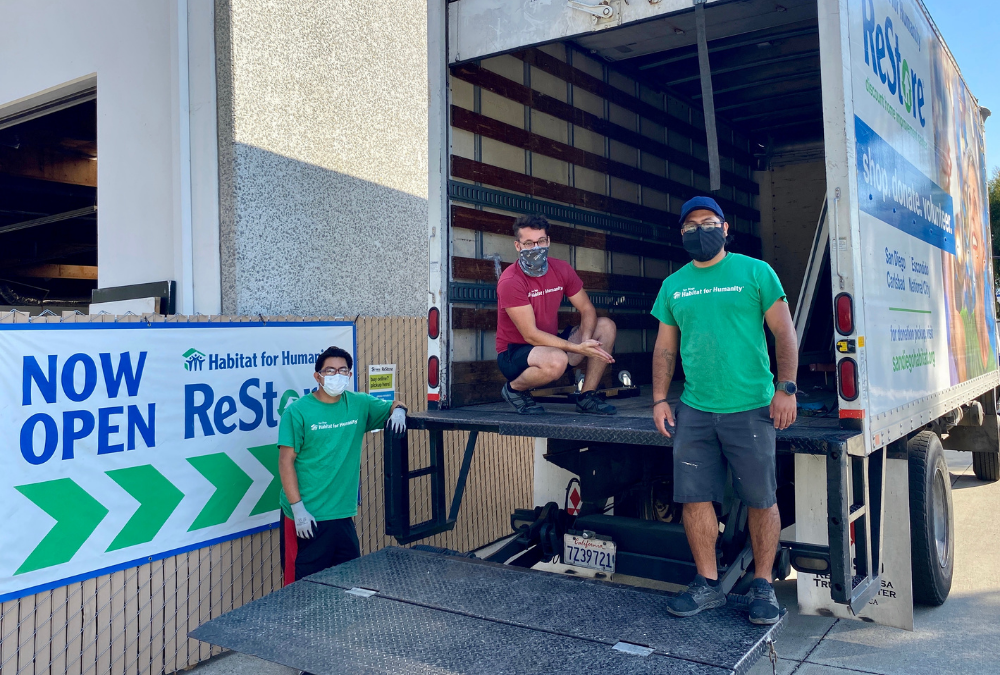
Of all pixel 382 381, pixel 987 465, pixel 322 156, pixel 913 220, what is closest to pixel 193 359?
pixel 382 381

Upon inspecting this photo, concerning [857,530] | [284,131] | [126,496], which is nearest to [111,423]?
[126,496]

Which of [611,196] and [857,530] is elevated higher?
[611,196]

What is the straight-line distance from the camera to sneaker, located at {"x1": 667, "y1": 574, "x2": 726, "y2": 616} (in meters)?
2.93

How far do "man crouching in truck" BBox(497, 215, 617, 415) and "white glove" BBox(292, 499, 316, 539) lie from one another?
1.24 metres

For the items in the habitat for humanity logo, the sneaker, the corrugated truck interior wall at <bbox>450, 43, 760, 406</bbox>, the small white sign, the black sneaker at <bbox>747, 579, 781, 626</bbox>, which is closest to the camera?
the black sneaker at <bbox>747, 579, 781, 626</bbox>

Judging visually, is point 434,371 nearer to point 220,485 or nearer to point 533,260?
point 533,260

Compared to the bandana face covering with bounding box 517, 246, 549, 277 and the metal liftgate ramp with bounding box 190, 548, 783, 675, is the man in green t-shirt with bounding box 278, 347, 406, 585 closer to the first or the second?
the metal liftgate ramp with bounding box 190, 548, 783, 675

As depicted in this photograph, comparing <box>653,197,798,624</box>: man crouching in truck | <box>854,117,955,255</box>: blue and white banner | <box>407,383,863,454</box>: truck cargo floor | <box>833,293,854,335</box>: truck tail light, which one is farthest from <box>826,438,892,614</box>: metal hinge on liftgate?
<box>854,117,955,255</box>: blue and white banner

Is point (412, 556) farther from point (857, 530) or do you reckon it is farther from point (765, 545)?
point (857, 530)

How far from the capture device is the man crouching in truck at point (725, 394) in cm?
304

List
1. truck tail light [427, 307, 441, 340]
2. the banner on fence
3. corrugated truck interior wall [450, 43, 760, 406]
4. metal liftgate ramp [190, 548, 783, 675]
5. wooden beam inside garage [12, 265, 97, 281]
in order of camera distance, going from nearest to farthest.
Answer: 1. metal liftgate ramp [190, 548, 783, 675]
2. the banner on fence
3. truck tail light [427, 307, 441, 340]
4. corrugated truck interior wall [450, 43, 760, 406]
5. wooden beam inside garage [12, 265, 97, 281]

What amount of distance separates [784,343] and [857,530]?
0.90 m

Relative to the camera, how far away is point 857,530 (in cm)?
329

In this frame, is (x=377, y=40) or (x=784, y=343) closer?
(x=784, y=343)
